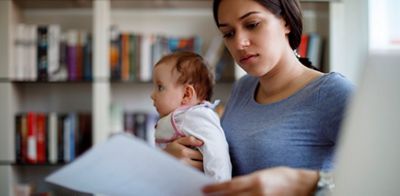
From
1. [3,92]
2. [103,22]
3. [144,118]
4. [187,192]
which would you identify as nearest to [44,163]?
[3,92]

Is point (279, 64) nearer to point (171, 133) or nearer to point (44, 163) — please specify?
point (171, 133)

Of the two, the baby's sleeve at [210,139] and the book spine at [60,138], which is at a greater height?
the baby's sleeve at [210,139]

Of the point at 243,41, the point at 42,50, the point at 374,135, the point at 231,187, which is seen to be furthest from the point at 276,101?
the point at 42,50

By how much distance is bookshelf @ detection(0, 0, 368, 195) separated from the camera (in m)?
2.54

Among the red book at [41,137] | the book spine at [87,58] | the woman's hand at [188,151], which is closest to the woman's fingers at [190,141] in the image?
the woman's hand at [188,151]

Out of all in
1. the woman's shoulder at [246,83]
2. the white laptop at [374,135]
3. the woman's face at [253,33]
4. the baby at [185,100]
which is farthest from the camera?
the woman's shoulder at [246,83]

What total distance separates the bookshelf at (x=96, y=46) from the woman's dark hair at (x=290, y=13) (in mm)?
1503

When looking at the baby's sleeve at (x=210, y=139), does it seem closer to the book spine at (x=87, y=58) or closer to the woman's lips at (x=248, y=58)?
the woman's lips at (x=248, y=58)

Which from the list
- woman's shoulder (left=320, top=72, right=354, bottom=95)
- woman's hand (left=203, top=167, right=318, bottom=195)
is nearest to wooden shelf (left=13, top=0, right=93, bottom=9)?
woman's shoulder (left=320, top=72, right=354, bottom=95)

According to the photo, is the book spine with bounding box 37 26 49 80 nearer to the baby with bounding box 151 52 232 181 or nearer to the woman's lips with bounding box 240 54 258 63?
the baby with bounding box 151 52 232 181

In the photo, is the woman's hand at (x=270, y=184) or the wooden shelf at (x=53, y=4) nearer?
the woman's hand at (x=270, y=184)

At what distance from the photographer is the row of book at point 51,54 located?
258 cm

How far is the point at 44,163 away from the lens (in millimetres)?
2611

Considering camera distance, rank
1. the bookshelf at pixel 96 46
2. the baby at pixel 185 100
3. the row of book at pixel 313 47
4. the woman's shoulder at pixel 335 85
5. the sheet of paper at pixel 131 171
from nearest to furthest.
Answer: the sheet of paper at pixel 131 171, the woman's shoulder at pixel 335 85, the baby at pixel 185 100, the bookshelf at pixel 96 46, the row of book at pixel 313 47
